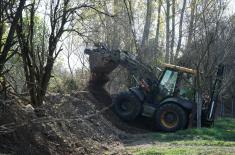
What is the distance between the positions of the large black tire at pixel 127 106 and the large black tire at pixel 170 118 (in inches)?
Answer: 42.9

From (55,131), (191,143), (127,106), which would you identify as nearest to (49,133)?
(55,131)

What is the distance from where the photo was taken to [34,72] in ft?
40.2

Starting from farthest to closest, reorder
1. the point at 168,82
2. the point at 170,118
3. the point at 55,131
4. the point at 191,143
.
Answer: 1. the point at 168,82
2. the point at 170,118
3. the point at 191,143
4. the point at 55,131

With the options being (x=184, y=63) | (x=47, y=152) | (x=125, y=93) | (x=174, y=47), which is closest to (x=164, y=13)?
(x=174, y=47)

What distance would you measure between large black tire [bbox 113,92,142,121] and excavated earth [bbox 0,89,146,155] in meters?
1.60

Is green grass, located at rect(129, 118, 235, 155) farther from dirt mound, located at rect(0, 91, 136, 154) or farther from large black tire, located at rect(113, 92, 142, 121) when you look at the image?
large black tire, located at rect(113, 92, 142, 121)

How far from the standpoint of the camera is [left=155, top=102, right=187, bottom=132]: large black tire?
69.4 ft

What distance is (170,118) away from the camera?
70.2ft

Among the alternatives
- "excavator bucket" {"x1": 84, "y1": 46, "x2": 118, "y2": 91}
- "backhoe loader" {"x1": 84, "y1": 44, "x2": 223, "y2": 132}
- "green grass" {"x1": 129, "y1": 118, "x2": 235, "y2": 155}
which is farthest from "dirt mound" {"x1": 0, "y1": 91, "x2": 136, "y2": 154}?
"excavator bucket" {"x1": 84, "y1": 46, "x2": 118, "y2": 91}

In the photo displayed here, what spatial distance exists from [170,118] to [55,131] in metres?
10.00

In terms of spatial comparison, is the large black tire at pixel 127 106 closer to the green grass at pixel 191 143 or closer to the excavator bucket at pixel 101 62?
the excavator bucket at pixel 101 62

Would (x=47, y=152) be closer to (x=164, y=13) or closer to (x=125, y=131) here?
(x=125, y=131)

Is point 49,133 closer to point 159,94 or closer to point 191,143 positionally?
point 191,143

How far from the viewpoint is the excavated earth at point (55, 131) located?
9.98 meters
